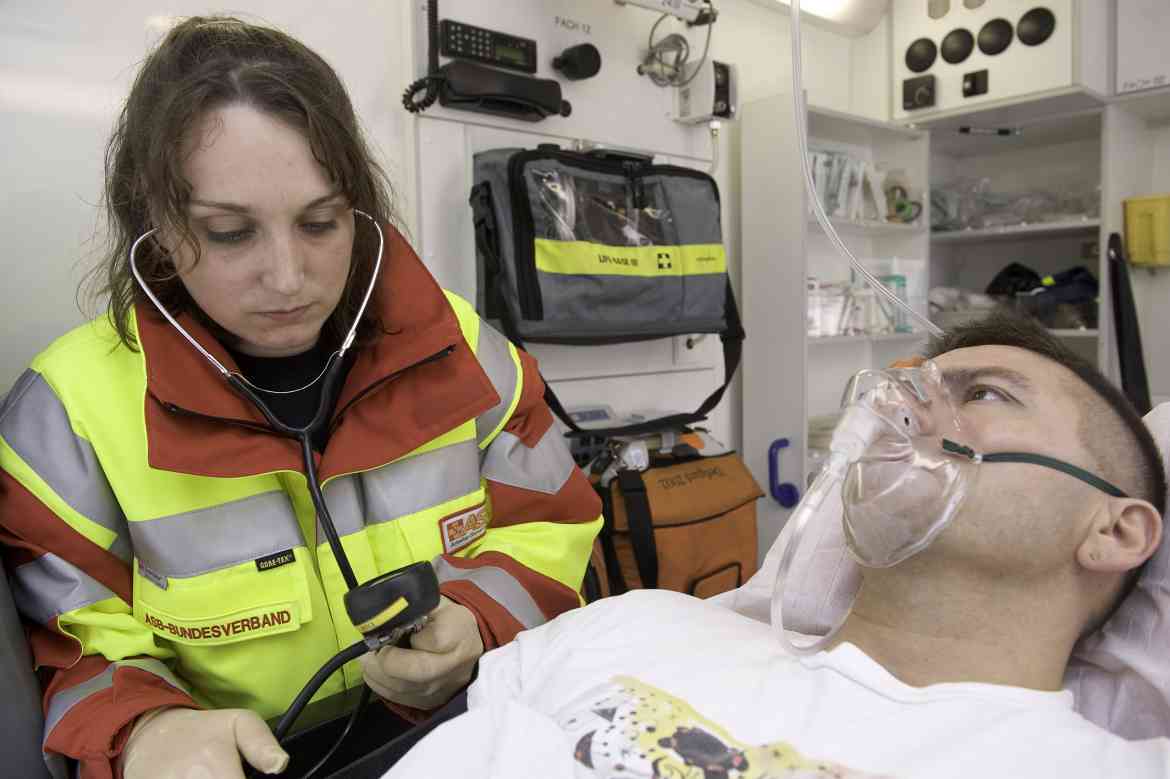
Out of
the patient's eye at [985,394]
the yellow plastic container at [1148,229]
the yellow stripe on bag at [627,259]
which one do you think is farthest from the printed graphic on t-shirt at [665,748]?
the yellow plastic container at [1148,229]

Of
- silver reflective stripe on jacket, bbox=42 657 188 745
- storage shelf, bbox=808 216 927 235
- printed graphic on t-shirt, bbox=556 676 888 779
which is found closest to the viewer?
printed graphic on t-shirt, bbox=556 676 888 779

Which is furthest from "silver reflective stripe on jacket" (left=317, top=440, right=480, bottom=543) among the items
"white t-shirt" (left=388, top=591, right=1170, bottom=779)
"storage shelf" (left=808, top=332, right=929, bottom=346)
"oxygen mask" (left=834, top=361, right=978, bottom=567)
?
"storage shelf" (left=808, top=332, right=929, bottom=346)

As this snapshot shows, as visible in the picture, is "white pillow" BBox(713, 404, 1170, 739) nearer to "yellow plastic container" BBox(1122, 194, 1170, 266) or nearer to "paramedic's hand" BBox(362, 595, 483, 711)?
"paramedic's hand" BBox(362, 595, 483, 711)

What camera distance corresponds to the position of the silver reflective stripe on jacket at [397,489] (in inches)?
43.0

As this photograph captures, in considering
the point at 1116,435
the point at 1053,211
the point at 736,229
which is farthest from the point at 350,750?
the point at 1053,211

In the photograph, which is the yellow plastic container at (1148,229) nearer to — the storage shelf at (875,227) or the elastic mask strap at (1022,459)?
the storage shelf at (875,227)

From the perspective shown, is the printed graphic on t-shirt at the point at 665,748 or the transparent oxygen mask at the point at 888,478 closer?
the printed graphic on t-shirt at the point at 665,748

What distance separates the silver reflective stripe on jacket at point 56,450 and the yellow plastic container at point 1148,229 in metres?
3.12

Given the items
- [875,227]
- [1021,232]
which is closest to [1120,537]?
[875,227]

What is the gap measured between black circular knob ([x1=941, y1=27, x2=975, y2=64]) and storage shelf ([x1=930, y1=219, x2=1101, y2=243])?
639mm

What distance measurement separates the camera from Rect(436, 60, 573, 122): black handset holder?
1950mm

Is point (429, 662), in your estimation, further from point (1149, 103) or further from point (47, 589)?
point (1149, 103)

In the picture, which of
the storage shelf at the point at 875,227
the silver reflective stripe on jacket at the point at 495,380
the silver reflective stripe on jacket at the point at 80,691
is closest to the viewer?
the silver reflective stripe on jacket at the point at 80,691

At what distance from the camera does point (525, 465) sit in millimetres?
1293
